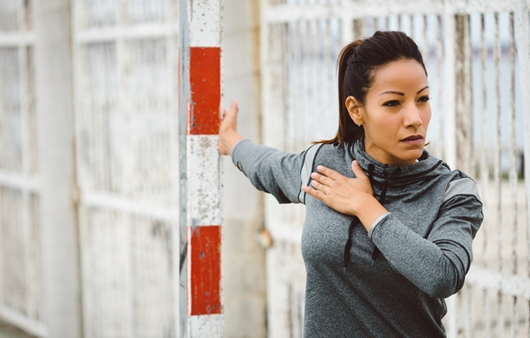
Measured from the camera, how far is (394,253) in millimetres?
1914

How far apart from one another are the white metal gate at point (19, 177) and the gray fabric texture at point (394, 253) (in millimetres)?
4553

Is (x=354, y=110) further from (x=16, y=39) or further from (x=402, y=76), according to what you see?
(x=16, y=39)

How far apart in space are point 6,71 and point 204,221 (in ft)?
16.2

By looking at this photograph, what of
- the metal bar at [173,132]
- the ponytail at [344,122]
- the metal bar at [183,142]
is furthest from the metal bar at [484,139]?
the metal bar at [173,132]

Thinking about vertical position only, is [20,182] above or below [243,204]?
below

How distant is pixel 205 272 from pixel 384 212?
79 cm

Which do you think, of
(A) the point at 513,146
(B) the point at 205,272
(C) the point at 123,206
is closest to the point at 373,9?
(A) the point at 513,146

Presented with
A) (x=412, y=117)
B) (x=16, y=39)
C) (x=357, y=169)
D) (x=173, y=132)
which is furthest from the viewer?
(x=16, y=39)

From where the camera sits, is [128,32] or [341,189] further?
[128,32]

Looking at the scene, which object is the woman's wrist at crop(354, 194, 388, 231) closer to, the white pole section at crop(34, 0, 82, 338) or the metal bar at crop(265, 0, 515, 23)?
the metal bar at crop(265, 0, 515, 23)

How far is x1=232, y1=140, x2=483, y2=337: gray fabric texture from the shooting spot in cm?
190

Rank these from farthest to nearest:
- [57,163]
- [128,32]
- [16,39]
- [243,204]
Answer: [16,39]
[57,163]
[128,32]
[243,204]

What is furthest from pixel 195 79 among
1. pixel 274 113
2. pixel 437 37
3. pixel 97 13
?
pixel 97 13

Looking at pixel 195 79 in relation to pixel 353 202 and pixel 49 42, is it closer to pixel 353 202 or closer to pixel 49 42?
pixel 353 202
